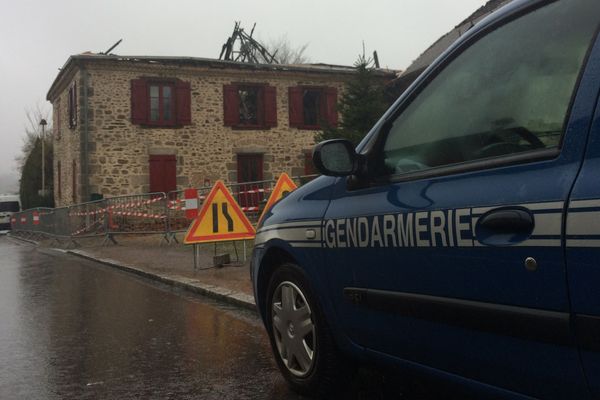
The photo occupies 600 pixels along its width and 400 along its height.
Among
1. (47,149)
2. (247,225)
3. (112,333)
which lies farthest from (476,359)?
(47,149)

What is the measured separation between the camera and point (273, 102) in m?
24.7

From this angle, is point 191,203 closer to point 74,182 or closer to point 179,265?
point 179,265

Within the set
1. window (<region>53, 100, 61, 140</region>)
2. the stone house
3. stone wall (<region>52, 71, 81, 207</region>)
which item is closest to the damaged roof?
the stone house

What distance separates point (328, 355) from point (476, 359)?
114cm

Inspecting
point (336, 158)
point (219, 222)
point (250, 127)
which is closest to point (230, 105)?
point (250, 127)

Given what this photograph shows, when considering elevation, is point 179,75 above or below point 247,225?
above

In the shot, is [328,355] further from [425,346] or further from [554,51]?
[554,51]

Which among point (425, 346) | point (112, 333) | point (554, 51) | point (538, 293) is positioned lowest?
point (112, 333)

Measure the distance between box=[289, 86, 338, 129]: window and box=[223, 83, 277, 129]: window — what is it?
88 cm

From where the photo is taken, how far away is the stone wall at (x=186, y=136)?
73.9 feet

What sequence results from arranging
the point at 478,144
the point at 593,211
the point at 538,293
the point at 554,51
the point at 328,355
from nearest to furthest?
1. the point at 593,211
2. the point at 538,293
3. the point at 554,51
4. the point at 478,144
5. the point at 328,355

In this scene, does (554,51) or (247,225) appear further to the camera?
(247,225)

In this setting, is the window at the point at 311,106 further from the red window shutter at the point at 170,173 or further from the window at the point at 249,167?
the red window shutter at the point at 170,173

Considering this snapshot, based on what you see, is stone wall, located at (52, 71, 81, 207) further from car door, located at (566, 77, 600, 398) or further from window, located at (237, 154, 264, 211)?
car door, located at (566, 77, 600, 398)
